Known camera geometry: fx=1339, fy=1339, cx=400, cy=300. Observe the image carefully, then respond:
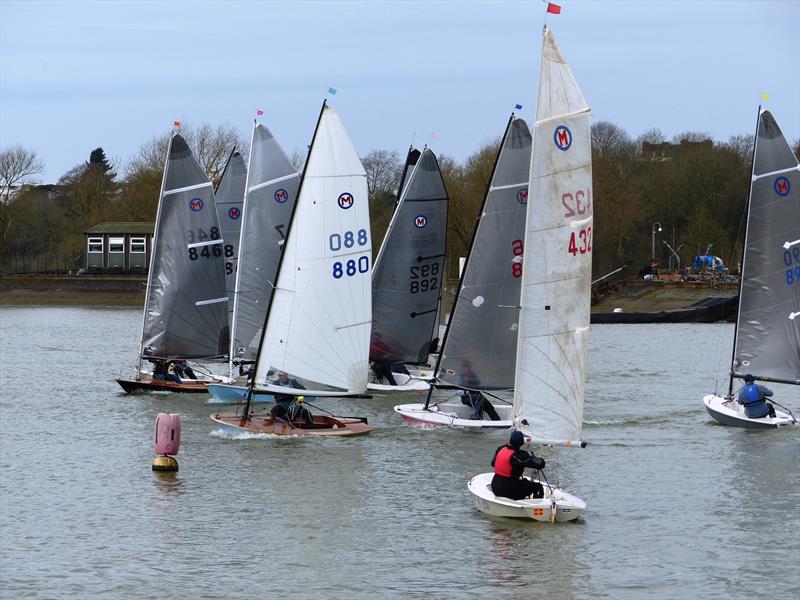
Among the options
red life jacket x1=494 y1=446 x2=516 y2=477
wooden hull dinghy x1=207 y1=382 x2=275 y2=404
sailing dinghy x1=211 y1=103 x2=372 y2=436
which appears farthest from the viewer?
wooden hull dinghy x1=207 y1=382 x2=275 y2=404

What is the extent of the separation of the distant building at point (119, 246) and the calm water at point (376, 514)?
7510 cm

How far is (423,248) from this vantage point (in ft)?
123

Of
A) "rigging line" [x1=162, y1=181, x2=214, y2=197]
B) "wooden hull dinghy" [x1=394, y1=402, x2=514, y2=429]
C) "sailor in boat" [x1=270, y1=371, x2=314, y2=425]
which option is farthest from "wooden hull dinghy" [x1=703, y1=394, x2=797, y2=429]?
"rigging line" [x1=162, y1=181, x2=214, y2=197]

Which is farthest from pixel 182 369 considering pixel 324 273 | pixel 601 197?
pixel 601 197

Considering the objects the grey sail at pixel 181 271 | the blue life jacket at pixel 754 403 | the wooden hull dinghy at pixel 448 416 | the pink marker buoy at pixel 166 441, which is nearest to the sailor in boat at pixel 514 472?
the pink marker buoy at pixel 166 441

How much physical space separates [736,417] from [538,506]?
41.0 ft

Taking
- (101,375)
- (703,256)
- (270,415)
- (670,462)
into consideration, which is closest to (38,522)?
(270,415)

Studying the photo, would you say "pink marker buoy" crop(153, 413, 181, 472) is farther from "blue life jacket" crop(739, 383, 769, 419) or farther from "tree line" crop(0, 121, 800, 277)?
"tree line" crop(0, 121, 800, 277)

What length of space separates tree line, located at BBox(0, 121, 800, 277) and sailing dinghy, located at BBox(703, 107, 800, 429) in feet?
164

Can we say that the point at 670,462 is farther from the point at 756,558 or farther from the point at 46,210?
the point at 46,210

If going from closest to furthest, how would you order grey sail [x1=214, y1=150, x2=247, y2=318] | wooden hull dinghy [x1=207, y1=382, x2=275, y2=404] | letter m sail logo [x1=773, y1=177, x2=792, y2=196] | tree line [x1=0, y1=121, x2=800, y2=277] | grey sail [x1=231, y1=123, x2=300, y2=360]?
1. letter m sail logo [x1=773, y1=177, x2=792, y2=196]
2. wooden hull dinghy [x1=207, y1=382, x2=275, y2=404]
3. grey sail [x1=231, y1=123, x2=300, y2=360]
4. grey sail [x1=214, y1=150, x2=247, y2=318]
5. tree line [x1=0, y1=121, x2=800, y2=277]

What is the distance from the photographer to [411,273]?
37.6m

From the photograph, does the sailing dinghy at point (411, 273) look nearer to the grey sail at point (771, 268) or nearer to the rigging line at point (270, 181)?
the rigging line at point (270, 181)

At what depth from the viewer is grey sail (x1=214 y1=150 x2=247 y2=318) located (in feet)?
141
